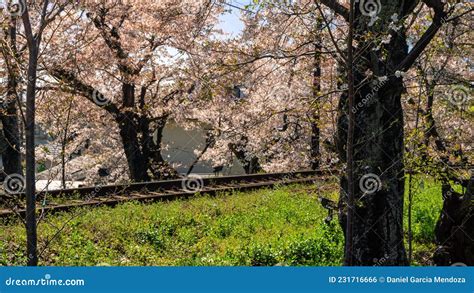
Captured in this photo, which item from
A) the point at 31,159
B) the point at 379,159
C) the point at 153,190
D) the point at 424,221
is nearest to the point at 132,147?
the point at 153,190

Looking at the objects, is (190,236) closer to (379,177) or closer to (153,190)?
(379,177)

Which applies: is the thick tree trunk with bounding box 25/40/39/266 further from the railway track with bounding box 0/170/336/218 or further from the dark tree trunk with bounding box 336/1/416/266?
the railway track with bounding box 0/170/336/218

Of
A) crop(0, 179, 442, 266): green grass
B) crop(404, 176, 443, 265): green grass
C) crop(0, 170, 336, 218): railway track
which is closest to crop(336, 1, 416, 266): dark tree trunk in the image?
crop(404, 176, 443, 265): green grass

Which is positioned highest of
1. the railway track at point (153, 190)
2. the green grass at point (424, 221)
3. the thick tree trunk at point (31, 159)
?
the thick tree trunk at point (31, 159)

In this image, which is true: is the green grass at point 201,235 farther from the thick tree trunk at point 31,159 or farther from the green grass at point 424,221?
the thick tree trunk at point 31,159

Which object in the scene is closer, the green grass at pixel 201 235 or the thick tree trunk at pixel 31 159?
the thick tree trunk at pixel 31 159

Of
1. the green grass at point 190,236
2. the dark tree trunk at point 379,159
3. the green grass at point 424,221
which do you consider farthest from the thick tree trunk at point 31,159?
the green grass at point 424,221

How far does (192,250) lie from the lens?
26.9ft

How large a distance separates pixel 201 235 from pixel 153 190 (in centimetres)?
422

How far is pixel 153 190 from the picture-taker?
43.3ft

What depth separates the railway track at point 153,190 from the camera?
1036cm

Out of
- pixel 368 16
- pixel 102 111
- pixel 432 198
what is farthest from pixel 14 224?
pixel 102 111

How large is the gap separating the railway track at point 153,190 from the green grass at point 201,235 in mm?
426

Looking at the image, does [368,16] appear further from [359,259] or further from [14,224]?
[14,224]
